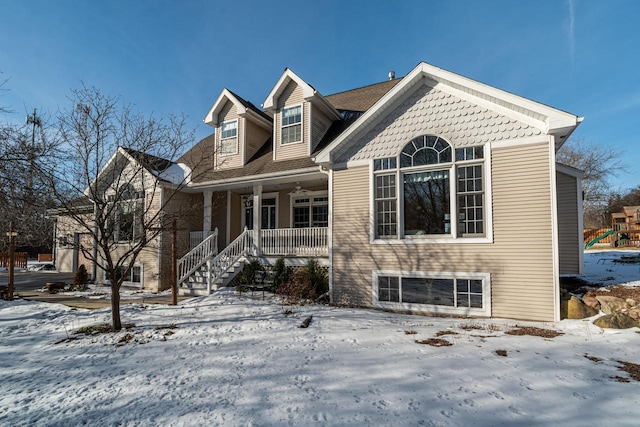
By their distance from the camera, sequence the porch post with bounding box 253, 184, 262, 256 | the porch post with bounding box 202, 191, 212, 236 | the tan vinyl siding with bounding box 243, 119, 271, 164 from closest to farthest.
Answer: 1. the porch post with bounding box 253, 184, 262, 256
2. the porch post with bounding box 202, 191, 212, 236
3. the tan vinyl siding with bounding box 243, 119, 271, 164

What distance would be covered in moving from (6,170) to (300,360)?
6.71 m

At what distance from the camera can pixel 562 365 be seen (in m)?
4.45

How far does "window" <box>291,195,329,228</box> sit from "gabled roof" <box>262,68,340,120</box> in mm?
3444

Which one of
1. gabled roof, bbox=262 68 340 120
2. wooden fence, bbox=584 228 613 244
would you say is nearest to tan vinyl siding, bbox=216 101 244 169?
gabled roof, bbox=262 68 340 120

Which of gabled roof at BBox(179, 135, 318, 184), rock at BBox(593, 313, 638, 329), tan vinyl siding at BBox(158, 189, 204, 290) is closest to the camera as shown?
rock at BBox(593, 313, 638, 329)

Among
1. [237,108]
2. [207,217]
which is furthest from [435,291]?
[237,108]

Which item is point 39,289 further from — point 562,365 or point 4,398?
point 562,365

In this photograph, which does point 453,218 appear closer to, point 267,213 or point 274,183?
point 274,183

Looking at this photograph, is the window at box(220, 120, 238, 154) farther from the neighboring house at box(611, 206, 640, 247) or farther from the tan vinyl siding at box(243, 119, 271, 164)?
the neighboring house at box(611, 206, 640, 247)

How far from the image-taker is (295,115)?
1202 centimetres

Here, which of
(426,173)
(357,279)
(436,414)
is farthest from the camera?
(357,279)

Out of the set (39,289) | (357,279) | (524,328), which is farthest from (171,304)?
(524,328)

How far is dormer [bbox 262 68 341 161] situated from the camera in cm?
1165

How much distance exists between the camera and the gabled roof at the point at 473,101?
6.88 meters
